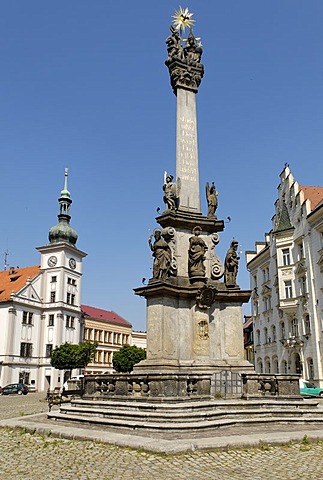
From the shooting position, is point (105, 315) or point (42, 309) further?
point (105, 315)

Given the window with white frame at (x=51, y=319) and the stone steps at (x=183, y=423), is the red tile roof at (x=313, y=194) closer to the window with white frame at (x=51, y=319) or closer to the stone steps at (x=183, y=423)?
the stone steps at (x=183, y=423)

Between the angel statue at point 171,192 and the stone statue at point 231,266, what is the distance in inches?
95.1

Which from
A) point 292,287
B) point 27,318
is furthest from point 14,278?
point 292,287

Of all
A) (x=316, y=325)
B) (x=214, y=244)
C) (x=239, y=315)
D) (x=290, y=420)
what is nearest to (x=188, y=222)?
(x=214, y=244)

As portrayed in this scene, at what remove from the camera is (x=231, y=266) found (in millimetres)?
15781

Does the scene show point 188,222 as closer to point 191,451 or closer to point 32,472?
point 191,451

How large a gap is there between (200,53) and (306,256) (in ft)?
69.6

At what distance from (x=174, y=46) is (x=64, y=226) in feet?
152

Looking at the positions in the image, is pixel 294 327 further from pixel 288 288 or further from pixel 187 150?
pixel 187 150

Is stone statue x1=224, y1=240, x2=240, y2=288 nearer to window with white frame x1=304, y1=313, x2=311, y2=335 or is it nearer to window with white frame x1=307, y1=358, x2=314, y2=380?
window with white frame x1=304, y1=313, x2=311, y2=335

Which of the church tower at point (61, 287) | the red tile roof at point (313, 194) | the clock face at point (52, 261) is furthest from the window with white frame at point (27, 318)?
the red tile roof at point (313, 194)

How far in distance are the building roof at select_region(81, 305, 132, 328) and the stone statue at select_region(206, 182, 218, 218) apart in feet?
204

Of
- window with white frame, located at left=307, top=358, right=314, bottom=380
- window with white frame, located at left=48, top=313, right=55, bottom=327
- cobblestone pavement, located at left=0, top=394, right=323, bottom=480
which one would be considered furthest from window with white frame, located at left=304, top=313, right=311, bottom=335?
window with white frame, located at left=48, top=313, right=55, bottom=327

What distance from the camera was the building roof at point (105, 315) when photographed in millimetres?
78938
